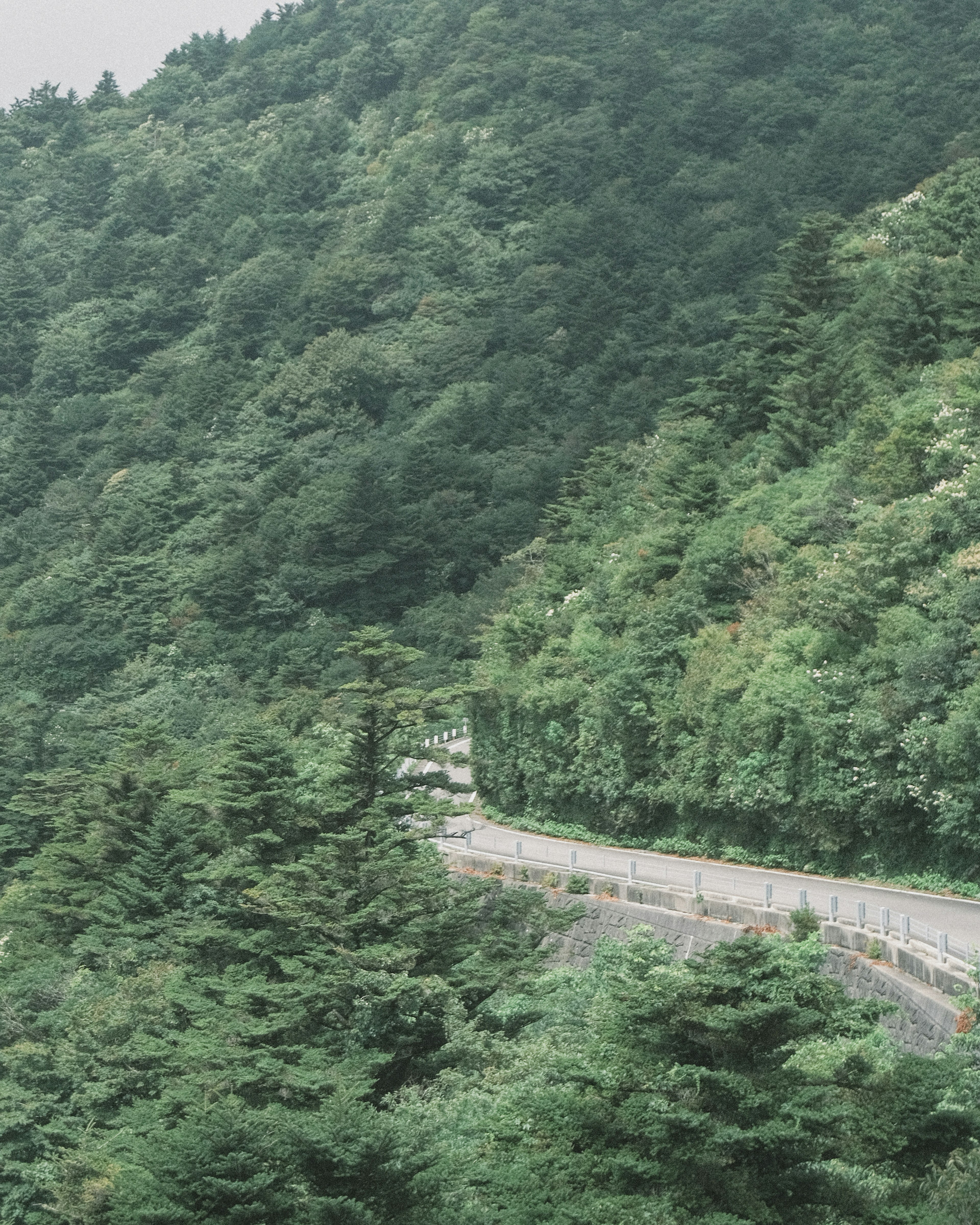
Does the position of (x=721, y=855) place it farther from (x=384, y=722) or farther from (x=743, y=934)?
(x=743, y=934)

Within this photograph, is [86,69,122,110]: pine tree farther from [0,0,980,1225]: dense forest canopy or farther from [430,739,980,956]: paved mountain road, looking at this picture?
[430,739,980,956]: paved mountain road

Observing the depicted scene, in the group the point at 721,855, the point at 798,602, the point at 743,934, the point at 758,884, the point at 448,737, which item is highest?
the point at 798,602

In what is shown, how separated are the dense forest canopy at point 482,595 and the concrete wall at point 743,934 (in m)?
0.62

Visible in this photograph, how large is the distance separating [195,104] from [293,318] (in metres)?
36.2

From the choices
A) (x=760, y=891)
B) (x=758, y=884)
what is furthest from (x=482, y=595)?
(x=760, y=891)

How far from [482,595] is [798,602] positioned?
95.7ft

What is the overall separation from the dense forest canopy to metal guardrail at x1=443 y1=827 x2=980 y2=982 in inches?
48.7

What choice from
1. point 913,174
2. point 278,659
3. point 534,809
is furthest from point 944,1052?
point 913,174

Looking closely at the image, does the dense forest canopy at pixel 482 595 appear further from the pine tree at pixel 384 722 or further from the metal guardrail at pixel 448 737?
the metal guardrail at pixel 448 737

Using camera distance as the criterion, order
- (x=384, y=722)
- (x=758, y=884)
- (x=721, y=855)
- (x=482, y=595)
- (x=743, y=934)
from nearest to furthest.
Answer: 1. (x=743, y=934)
2. (x=758, y=884)
3. (x=384, y=722)
4. (x=721, y=855)
5. (x=482, y=595)

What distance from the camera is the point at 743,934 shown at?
17625 millimetres

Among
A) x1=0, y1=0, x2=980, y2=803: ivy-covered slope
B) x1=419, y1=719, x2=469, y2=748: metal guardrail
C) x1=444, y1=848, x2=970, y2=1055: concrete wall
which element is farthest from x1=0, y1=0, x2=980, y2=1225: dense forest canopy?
x1=419, y1=719, x2=469, y2=748: metal guardrail

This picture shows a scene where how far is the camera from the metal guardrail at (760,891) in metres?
19.2

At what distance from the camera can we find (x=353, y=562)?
212 feet
